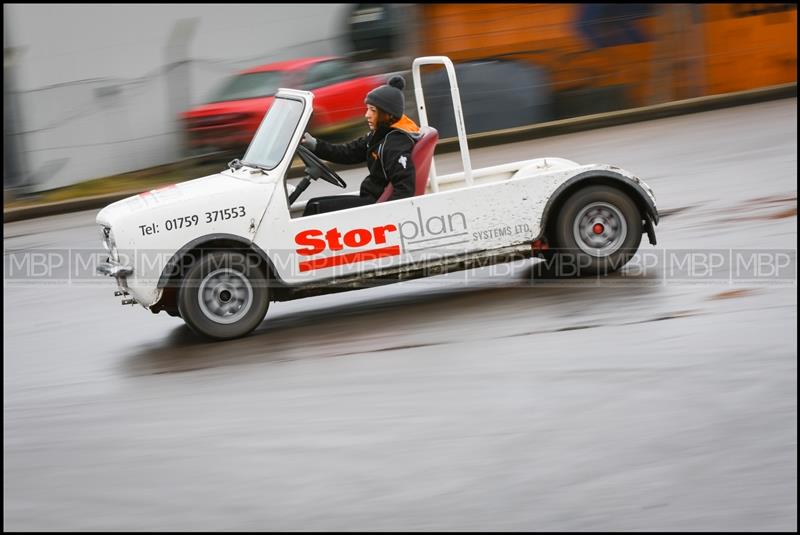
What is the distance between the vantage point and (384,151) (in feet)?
26.7

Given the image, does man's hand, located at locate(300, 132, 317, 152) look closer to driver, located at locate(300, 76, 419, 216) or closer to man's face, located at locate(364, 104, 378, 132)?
driver, located at locate(300, 76, 419, 216)

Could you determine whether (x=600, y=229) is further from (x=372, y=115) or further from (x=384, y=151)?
(x=372, y=115)

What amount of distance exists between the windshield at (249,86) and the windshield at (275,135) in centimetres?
906

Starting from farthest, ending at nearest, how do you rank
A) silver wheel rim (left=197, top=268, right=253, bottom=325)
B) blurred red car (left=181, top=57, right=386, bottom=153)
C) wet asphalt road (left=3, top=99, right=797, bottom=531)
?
blurred red car (left=181, top=57, right=386, bottom=153)
silver wheel rim (left=197, top=268, right=253, bottom=325)
wet asphalt road (left=3, top=99, right=797, bottom=531)

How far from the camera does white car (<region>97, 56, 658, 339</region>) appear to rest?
7875mm

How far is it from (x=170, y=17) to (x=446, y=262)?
13336 millimetres

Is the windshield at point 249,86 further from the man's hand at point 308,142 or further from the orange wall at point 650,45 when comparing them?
the man's hand at point 308,142

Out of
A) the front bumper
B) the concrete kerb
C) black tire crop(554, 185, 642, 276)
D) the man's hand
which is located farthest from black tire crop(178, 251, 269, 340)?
the concrete kerb

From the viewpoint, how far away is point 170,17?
19984 mm

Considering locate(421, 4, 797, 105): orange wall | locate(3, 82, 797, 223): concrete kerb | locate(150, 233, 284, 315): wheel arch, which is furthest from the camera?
locate(421, 4, 797, 105): orange wall

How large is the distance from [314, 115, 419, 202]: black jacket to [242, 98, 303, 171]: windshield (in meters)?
0.27

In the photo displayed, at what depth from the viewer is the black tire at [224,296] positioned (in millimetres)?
7918

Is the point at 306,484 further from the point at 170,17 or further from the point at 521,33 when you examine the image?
the point at 170,17

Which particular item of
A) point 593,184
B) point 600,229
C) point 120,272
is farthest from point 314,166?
point 600,229
